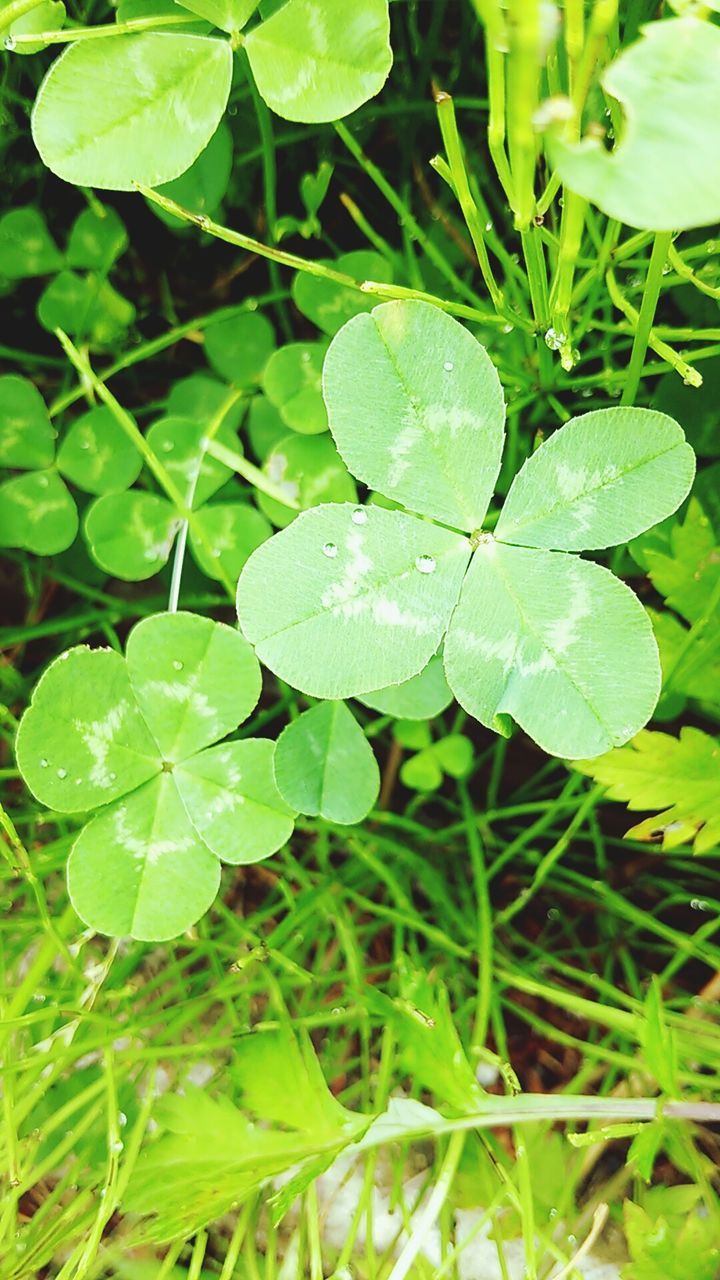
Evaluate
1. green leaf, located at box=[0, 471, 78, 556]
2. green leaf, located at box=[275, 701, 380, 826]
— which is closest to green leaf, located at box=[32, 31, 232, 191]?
green leaf, located at box=[0, 471, 78, 556]

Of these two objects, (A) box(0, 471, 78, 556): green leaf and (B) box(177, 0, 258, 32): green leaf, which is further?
(A) box(0, 471, 78, 556): green leaf

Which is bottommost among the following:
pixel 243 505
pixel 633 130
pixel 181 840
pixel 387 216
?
pixel 181 840

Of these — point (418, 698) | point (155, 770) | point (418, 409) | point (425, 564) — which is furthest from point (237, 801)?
point (418, 409)

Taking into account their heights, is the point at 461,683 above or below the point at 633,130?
below

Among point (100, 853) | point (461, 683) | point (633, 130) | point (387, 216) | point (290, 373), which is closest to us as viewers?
point (633, 130)

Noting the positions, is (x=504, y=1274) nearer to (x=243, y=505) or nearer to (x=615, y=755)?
(x=615, y=755)

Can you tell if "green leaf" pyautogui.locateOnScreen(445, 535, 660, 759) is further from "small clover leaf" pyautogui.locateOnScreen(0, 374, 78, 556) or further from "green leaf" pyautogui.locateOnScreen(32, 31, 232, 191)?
"small clover leaf" pyautogui.locateOnScreen(0, 374, 78, 556)

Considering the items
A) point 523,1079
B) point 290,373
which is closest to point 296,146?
point 290,373
